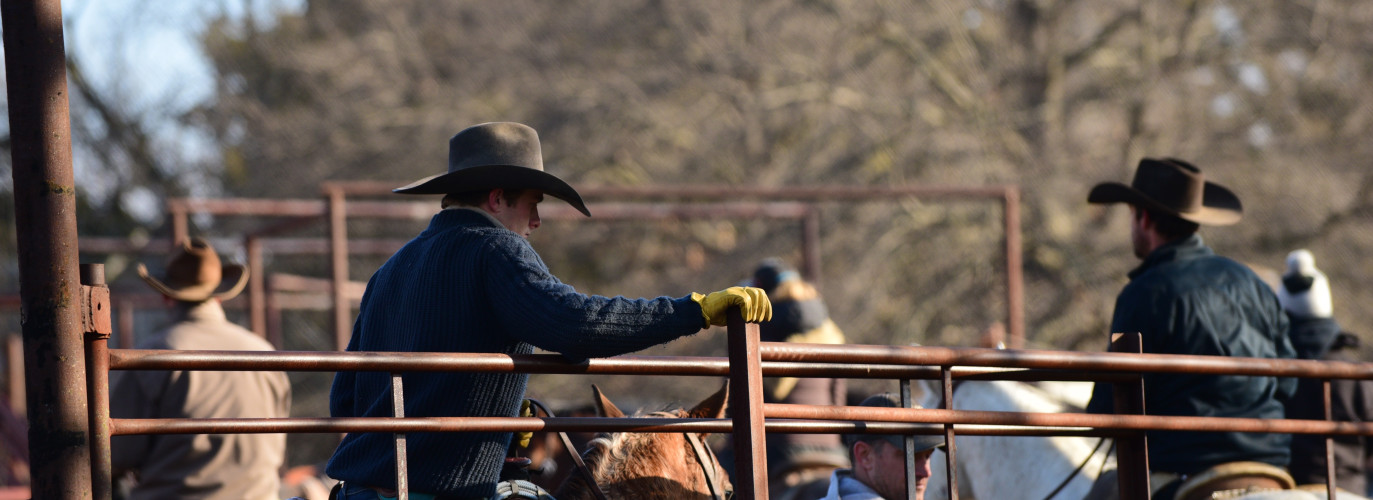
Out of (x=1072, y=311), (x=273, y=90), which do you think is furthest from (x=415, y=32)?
(x=1072, y=311)

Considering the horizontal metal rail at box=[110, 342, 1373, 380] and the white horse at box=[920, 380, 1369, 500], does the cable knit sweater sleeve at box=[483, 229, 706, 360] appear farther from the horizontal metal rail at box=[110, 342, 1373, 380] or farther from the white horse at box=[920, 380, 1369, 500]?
the white horse at box=[920, 380, 1369, 500]

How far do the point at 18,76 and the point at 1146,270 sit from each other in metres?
3.59

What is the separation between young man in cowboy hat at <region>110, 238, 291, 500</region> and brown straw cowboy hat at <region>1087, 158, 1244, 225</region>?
3.16 m

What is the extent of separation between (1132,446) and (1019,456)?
5.97ft

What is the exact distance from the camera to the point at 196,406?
4488 mm

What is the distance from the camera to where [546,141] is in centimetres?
1515

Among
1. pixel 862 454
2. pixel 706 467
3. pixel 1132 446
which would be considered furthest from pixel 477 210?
pixel 1132 446

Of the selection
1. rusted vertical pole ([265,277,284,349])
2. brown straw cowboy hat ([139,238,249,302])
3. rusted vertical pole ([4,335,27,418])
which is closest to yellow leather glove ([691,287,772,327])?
brown straw cowboy hat ([139,238,249,302])

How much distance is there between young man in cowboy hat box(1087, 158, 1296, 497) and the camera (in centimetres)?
422

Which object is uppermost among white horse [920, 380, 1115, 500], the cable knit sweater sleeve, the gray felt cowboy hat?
the gray felt cowboy hat

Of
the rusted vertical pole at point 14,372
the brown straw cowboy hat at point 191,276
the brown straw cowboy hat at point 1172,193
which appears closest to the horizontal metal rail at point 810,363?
the brown straw cowboy hat at point 1172,193

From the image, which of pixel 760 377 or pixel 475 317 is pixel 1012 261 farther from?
pixel 475 317

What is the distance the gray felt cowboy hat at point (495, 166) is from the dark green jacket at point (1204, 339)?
2.22 m

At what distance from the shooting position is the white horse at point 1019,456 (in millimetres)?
A: 5125
